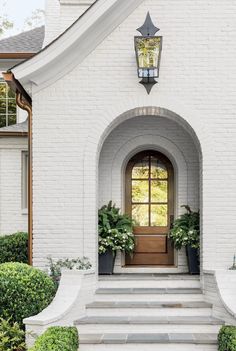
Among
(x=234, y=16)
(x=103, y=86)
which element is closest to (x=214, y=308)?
(x=103, y=86)

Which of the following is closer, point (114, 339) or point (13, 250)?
point (114, 339)

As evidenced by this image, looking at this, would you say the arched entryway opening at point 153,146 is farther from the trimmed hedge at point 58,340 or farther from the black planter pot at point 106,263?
the trimmed hedge at point 58,340

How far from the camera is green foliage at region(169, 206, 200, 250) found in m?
12.3

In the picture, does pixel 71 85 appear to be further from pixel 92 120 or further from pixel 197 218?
pixel 197 218

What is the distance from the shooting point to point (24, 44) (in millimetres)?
16531

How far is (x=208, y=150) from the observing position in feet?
37.1

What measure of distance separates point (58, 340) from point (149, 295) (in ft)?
9.27

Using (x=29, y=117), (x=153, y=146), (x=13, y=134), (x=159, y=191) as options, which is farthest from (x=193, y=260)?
(x=13, y=134)

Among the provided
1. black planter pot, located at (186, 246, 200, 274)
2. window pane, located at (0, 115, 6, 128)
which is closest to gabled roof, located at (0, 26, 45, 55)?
window pane, located at (0, 115, 6, 128)

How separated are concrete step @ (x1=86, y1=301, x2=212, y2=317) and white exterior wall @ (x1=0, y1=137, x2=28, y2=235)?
479cm

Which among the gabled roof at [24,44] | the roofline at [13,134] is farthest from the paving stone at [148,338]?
the gabled roof at [24,44]

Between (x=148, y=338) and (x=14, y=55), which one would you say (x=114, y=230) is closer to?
(x=148, y=338)

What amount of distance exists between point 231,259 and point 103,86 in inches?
155

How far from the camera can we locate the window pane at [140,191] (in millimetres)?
13711
